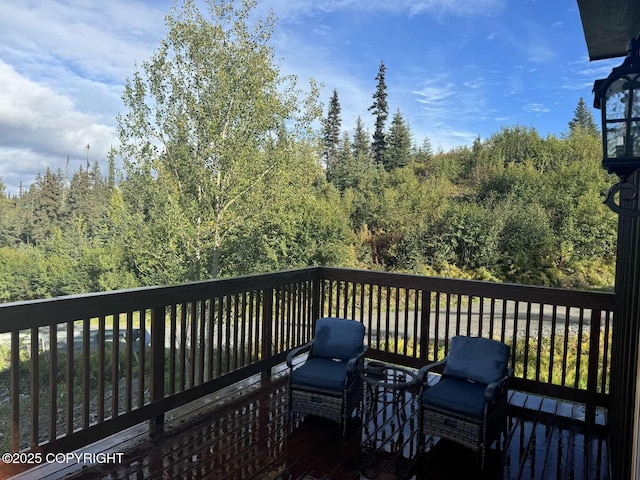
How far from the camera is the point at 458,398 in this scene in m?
2.78

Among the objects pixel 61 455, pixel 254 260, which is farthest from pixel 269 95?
pixel 61 455

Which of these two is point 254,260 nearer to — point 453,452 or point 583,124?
point 453,452

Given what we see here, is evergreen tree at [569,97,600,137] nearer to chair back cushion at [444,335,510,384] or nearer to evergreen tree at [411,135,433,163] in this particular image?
evergreen tree at [411,135,433,163]

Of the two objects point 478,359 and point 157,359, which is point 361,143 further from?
point 157,359

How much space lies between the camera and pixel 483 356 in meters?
3.06

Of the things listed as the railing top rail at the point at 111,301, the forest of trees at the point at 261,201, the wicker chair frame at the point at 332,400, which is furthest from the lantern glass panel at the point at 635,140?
the forest of trees at the point at 261,201

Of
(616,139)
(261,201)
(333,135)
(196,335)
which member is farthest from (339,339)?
(333,135)

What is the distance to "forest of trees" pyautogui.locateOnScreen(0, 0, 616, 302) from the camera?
11227mm

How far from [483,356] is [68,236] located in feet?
55.1

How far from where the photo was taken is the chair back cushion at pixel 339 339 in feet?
11.5

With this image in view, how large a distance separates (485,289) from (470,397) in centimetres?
145

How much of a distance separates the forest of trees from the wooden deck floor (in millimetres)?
8662

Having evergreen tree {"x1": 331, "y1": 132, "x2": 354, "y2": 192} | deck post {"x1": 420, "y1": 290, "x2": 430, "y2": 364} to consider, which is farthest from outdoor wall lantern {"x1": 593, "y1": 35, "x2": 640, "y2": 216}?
evergreen tree {"x1": 331, "y1": 132, "x2": 354, "y2": 192}

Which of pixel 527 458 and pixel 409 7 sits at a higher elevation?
pixel 409 7
